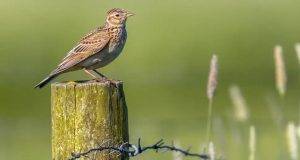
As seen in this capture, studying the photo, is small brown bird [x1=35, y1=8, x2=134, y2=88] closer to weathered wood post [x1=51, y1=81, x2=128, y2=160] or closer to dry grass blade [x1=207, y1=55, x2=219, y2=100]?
dry grass blade [x1=207, y1=55, x2=219, y2=100]

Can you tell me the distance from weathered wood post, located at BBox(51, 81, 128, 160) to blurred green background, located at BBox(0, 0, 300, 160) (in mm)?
5899

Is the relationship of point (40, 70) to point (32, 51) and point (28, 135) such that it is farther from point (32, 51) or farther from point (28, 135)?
point (28, 135)

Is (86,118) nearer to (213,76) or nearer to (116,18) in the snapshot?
(213,76)

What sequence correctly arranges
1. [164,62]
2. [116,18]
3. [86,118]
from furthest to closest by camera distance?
[164,62], [116,18], [86,118]

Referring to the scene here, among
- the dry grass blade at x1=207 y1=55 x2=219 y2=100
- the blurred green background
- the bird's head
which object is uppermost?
the bird's head

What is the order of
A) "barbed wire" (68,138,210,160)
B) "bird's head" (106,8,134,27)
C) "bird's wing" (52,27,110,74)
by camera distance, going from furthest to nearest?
1. "bird's head" (106,8,134,27)
2. "bird's wing" (52,27,110,74)
3. "barbed wire" (68,138,210,160)

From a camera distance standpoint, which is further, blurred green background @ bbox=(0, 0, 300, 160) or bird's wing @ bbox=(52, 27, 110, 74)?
blurred green background @ bbox=(0, 0, 300, 160)

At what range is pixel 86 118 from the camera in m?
6.28

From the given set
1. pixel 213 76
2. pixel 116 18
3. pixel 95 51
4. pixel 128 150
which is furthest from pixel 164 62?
pixel 128 150

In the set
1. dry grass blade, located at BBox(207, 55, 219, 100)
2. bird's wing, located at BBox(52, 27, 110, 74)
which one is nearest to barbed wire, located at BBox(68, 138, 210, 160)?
dry grass blade, located at BBox(207, 55, 219, 100)

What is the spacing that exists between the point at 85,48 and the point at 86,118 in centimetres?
328

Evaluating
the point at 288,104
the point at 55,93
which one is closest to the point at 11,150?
the point at 288,104

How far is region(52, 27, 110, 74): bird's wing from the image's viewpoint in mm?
9322

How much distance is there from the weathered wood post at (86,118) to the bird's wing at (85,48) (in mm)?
2787
